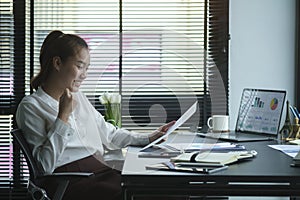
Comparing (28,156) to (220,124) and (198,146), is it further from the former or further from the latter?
(220,124)

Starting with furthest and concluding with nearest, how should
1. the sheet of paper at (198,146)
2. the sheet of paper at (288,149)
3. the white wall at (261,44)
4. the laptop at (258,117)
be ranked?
the white wall at (261,44) < the laptop at (258,117) < the sheet of paper at (198,146) < the sheet of paper at (288,149)

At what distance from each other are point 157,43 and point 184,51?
0.20 meters

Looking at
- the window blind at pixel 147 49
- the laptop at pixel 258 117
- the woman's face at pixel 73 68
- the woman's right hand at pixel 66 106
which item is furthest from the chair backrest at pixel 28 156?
the window blind at pixel 147 49

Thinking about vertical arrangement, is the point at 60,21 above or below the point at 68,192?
above

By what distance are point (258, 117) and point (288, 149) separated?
0.65 meters

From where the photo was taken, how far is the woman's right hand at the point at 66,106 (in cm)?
259

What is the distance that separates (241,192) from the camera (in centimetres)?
201

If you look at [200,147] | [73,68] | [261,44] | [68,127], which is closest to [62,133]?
[68,127]

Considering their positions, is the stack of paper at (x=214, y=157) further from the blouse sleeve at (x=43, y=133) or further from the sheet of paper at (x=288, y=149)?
the blouse sleeve at (x=43, y=133)

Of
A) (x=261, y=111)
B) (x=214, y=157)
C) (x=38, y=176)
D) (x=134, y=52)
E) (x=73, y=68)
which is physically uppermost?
(x=134, y=52)

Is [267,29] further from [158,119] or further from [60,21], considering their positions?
[60,21]

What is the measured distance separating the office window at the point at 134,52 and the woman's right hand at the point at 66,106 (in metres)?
1.22

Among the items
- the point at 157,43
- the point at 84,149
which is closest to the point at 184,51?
the point at 157,43

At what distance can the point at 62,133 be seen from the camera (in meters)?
2.56
